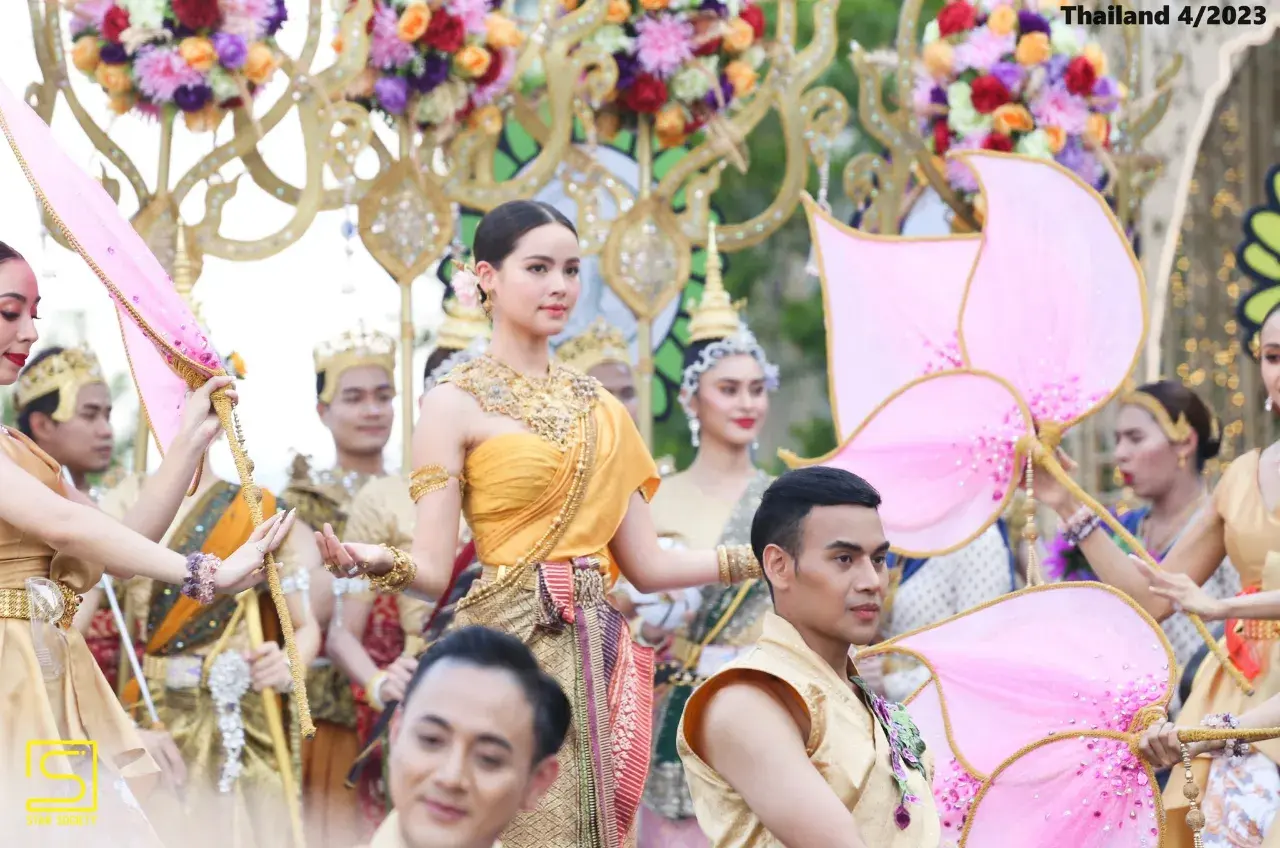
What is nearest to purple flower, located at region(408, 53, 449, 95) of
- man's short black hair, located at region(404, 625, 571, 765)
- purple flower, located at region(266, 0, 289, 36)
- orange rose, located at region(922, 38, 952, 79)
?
purple flower, located at region(266, 0, 289, 36)

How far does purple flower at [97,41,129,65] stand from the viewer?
263 inches

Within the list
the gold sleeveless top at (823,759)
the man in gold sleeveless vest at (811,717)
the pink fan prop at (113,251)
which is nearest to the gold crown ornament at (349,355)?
the pink fan prop at (113,251)

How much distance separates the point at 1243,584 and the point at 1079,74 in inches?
111

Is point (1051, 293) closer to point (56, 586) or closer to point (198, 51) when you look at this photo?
point (56, 586)

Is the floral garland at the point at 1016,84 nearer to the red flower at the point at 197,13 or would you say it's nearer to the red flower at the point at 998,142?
the red flower at the point at 998,142

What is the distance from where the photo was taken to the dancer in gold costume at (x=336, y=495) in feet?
20.6

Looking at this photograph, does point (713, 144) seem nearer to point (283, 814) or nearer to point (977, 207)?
point (977, 207)

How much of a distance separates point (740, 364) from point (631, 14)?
149cm

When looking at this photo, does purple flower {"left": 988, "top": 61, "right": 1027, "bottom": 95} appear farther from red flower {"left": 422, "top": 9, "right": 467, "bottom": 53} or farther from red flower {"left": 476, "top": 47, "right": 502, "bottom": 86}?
red flower {"left": 422, "top": 9, "right": 467, "bottom": 53}

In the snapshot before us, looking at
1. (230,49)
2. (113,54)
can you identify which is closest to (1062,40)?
(230,49)

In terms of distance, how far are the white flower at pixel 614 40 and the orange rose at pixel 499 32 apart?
1.14 feet

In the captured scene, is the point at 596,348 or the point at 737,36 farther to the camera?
the point at 737,36

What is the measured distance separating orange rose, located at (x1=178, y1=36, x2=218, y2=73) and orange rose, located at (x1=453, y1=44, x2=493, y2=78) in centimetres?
82

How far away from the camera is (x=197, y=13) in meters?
6.64
